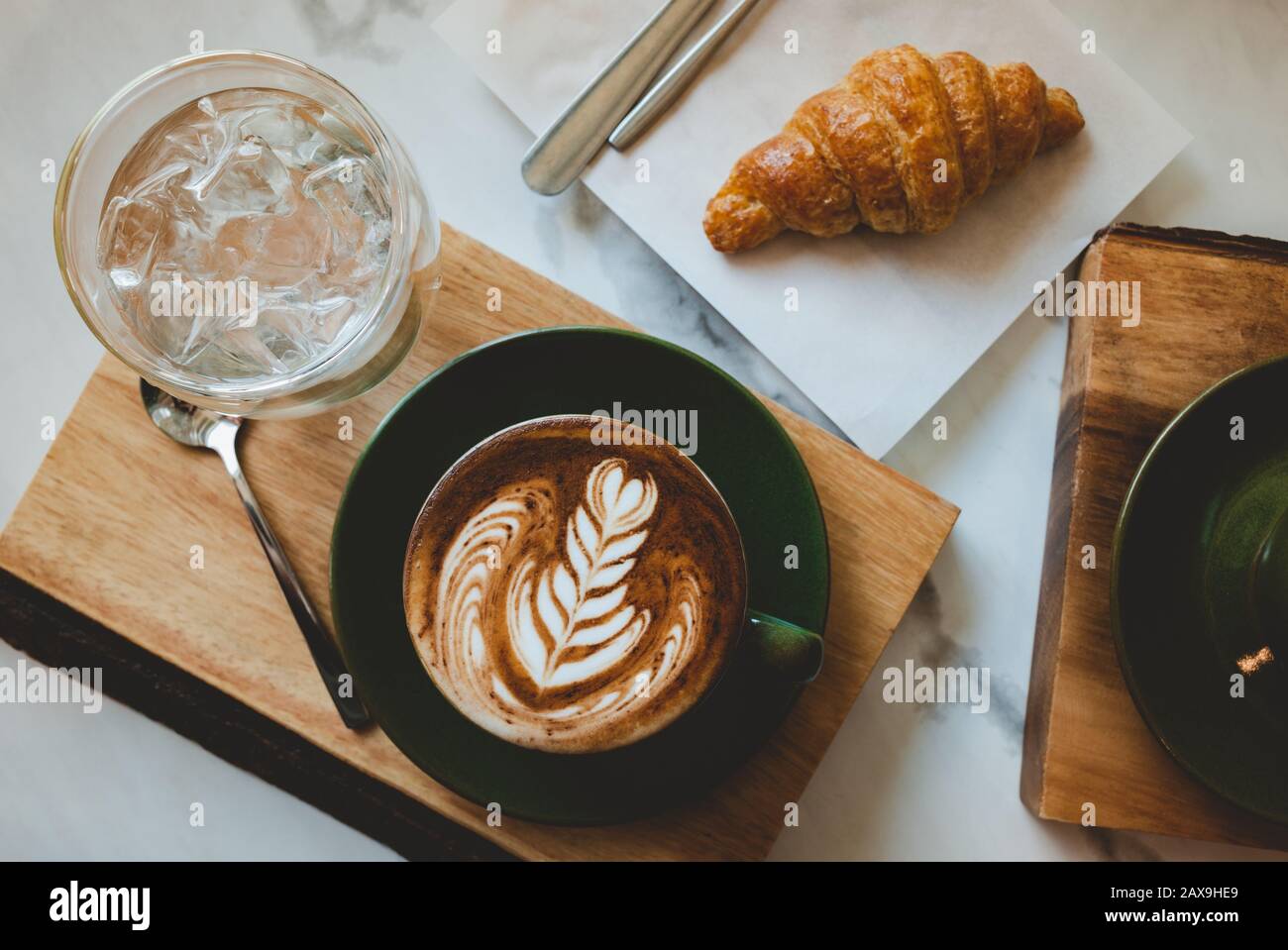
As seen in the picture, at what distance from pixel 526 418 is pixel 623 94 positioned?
0.47m

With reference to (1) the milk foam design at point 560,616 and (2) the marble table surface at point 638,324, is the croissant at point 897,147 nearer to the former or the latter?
(2) the marble table surface at point 638,324

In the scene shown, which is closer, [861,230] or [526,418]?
[526,418]

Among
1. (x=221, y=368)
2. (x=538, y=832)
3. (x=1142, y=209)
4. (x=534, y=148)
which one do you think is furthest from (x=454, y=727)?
(x=1142, y=209)

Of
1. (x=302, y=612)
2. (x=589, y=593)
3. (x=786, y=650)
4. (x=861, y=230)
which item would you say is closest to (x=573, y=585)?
(x=589, y=593)

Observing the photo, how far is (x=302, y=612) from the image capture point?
1046 mm

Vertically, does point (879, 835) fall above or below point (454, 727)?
below

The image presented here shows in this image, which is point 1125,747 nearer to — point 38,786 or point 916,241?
point 916,241

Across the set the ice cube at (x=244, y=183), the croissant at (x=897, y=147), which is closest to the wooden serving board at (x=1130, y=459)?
the croissant at (x=897, y=147)

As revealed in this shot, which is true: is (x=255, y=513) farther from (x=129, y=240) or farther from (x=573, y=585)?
(x=573, y=585)

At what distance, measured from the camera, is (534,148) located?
1.17m

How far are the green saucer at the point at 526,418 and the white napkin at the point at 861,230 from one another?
0.21 m

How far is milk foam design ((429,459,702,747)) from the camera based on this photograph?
863 millimetres

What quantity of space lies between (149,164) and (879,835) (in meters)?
1.16

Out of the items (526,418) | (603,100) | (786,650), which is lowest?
(786,650)
